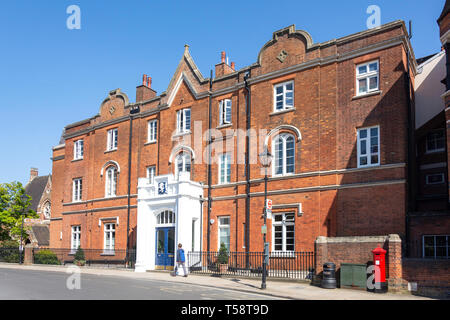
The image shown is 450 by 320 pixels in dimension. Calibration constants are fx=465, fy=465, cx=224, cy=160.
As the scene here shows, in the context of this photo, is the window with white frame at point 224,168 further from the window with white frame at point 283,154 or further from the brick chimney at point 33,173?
the brick chimney at point 33,173

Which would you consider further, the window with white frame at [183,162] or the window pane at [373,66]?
the window with white frame at [183,162]

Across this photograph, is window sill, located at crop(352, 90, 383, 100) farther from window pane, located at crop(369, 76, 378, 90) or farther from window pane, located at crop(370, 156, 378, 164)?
window pane, located at crop(370, 156, 378, 164)

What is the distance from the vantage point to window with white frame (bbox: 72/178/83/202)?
37438 millimetres

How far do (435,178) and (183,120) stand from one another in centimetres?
1551

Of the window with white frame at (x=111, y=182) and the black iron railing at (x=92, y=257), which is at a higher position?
the window with white frame at (x=111, y=182)

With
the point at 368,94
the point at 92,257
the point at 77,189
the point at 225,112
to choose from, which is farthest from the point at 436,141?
the point at 77,189

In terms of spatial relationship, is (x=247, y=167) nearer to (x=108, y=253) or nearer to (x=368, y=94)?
(x=368, y=94)

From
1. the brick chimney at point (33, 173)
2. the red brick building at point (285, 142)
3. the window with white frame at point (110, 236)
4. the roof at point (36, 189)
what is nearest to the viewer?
the red brick building at point (285, 142)

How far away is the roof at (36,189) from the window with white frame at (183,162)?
36.0m

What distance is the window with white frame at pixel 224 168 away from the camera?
90.7 feet

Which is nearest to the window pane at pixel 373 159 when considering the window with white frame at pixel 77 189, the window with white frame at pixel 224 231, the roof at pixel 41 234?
the window with white frame at pixel 224 231

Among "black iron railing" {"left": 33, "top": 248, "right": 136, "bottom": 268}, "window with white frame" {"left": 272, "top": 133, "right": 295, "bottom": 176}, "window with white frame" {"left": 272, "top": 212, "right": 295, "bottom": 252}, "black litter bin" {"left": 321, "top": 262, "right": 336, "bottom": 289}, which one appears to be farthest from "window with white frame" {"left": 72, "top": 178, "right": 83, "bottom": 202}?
"black litter bin" {"left": 321, "top": 262, "right": 336, "bottom": 289}

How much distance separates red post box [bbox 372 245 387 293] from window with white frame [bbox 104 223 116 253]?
2093 centimetres

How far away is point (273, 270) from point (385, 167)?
7475 mm
